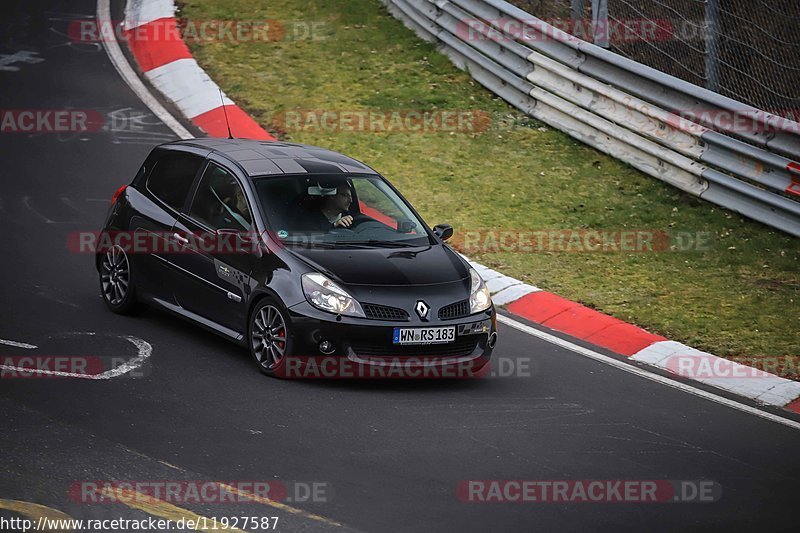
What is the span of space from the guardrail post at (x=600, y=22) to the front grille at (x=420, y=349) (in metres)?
7.11

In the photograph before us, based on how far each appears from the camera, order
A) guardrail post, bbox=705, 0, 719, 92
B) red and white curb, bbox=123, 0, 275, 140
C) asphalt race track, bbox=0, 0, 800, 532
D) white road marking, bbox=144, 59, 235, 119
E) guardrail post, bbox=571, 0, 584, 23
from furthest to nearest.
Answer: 1. white road marking, bbox=144, 59, 235, 119
2. guardrail post, bbox=571, 0, 584, 23
3. red and white curb, bbox=123, 0, 275, 140
4. guardrail post, bbox=705, 0, 719, 92
5. asphalt race track, bbox=0, 0, 800, 532

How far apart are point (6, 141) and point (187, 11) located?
474cm

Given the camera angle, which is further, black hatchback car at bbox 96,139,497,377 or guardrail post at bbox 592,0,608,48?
guardrail post at bbox 592,0,608,48

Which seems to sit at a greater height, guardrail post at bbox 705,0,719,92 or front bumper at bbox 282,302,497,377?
guardrail post at bbox 705,0,719,92

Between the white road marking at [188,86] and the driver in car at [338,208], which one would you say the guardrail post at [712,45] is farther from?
the white road marking at [188,86]

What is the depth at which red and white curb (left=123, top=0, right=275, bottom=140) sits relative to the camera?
15.3 metres

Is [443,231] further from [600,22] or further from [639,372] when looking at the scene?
[600,22]

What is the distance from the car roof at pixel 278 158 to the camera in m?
9.91

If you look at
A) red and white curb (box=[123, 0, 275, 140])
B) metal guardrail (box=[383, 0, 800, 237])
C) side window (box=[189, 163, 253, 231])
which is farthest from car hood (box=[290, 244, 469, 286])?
red and white curb (box=[123, 0, 275, 140])

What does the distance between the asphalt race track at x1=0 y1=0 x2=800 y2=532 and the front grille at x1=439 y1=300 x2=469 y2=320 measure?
1.84ft

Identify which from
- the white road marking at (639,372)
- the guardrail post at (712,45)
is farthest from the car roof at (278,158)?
the guardrail post at (712,45)

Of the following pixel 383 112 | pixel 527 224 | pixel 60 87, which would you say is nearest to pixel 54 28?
pixel 60 87

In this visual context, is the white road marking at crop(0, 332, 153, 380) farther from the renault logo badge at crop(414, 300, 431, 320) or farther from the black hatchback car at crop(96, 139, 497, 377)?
the renault logo badge at crop(414, 300, 431, 320)

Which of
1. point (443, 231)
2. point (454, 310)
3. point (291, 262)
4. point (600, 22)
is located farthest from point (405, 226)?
point (600, 22)
